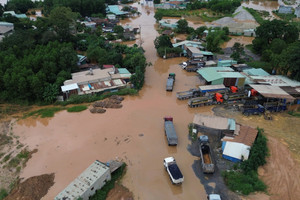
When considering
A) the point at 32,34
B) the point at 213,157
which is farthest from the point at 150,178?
the point at 32,34

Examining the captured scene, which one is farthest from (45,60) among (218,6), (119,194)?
(218,6)

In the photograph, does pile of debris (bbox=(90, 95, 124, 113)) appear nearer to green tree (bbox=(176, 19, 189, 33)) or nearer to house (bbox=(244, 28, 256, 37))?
green tree (bbox=(176, 19, 189, 33))

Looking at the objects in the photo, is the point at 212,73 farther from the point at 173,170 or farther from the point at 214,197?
the point at 214,197

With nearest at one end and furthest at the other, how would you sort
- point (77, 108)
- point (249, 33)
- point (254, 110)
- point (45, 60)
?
point (254, 110) < point (77, 108) < point (45, 60) < point (249, 33)

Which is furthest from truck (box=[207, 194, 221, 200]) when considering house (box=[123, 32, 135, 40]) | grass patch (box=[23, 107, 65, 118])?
house (box=[123, 32, 135, 40])

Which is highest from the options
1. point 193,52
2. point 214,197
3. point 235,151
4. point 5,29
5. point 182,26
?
point 5,29

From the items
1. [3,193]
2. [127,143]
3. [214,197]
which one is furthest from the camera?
[127,143]

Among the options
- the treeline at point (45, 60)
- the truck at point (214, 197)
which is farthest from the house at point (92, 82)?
the truck at point (214, 197)
